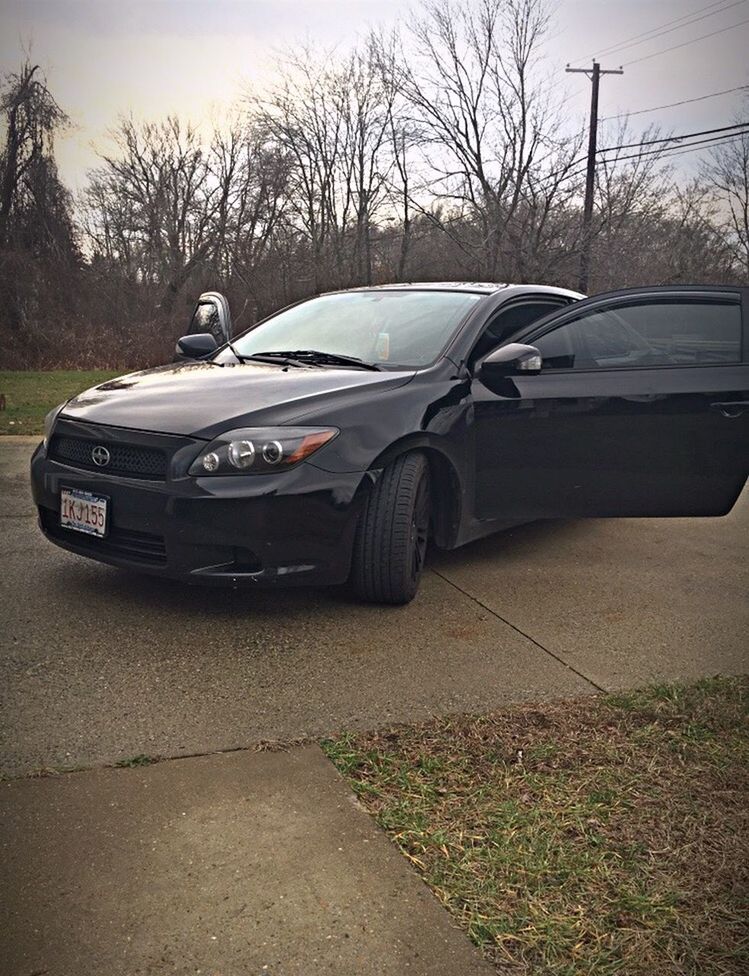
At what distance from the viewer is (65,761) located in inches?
105

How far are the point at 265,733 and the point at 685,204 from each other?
102ft

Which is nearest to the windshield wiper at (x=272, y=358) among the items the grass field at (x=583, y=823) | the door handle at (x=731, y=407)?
the door handle at (x=731, y=407)

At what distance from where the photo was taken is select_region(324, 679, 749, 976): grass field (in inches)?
76.6

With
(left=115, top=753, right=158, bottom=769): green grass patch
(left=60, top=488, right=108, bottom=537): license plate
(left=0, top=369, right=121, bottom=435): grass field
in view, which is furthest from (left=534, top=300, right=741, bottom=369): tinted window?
(left=0, top=369, right=121, bottom=435): grass field

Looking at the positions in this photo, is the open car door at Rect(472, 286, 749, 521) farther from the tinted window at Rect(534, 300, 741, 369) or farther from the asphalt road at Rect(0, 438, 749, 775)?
the asphalt road at Rect(0, 438, 749, 775)

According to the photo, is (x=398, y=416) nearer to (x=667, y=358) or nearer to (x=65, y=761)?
(x=667, y=358)

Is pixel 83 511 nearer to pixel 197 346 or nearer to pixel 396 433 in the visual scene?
pixel 396 433

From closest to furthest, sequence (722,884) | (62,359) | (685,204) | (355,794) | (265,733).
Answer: (722,884)
(355,794)
(265,733)
(62,359)
(685,204)

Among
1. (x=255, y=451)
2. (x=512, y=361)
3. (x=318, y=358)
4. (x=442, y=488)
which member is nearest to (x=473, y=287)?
(x=512, y=361)

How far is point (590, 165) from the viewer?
88.0 ft

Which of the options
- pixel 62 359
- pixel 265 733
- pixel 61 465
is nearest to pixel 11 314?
pixel 62 359

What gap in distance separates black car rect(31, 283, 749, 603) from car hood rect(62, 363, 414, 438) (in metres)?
0.01

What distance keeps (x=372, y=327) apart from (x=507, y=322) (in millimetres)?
700

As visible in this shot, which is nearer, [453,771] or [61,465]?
[453,771]
